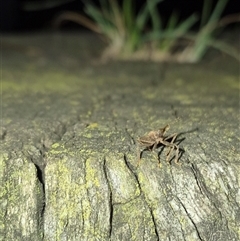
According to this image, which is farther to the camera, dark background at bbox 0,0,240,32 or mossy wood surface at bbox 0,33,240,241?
dark background at bbox 0,0,240,32

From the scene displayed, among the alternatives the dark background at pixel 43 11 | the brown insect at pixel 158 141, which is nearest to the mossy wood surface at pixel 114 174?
the brown insect at pixel 158 141

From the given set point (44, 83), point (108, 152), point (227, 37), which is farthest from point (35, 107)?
point (227, 37)

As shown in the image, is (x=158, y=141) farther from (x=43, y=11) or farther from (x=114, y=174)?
(x=43, y=11)

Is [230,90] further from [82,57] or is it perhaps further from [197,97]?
[82,57]

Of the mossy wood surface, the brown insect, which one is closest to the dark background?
the mossy wood surface

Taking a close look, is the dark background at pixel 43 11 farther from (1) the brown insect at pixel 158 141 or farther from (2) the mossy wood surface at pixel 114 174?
(1) the brown insect at pixel 158 141

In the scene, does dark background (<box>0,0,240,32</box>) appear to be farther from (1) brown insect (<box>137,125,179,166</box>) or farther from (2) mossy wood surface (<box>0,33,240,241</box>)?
(1) brown insect (<box>137,125,179,166</box>)

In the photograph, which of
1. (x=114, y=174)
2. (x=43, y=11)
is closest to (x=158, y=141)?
(x=114, y=174)
